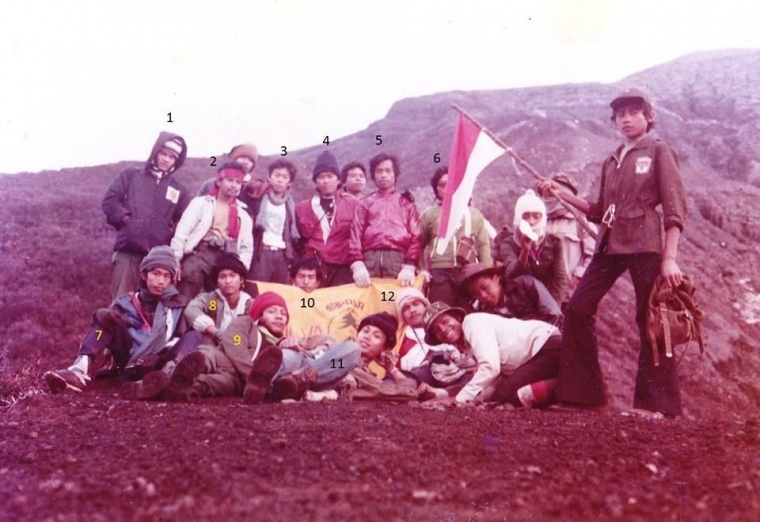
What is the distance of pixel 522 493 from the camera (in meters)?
2.95

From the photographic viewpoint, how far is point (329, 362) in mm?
5145

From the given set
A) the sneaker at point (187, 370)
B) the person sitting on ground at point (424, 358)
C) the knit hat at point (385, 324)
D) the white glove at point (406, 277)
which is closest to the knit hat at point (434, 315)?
the person sitting on ground at point (424, 358)

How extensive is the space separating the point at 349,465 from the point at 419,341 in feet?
9.03

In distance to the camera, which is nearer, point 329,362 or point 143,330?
point 329,362

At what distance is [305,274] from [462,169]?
1503 mm

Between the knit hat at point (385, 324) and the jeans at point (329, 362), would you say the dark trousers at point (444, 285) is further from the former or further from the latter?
the jeans at point (329, 362)

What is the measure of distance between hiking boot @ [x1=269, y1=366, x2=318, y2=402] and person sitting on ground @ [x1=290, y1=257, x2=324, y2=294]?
4.81ft

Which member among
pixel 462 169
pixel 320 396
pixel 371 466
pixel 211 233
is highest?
pixel 462 169

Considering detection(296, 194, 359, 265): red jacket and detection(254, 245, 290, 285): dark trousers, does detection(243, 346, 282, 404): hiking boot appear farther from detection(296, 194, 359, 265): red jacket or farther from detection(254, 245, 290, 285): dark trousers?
detection(296, 194, 359, 265): red jacket

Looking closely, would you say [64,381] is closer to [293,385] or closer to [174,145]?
[293,385]

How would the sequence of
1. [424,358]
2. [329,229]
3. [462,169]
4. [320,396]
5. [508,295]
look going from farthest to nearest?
[329,229], [462,169], [424,358], [508,295], [320,396]

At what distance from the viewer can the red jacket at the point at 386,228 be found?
631cm

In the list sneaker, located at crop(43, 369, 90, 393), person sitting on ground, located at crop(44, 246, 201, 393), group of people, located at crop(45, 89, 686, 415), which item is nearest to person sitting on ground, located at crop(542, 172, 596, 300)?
group of people, located at crop(45, 89, 686, 415)

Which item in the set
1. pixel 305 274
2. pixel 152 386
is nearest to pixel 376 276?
pixel 305 274
